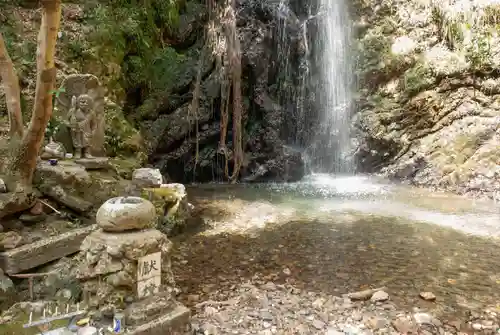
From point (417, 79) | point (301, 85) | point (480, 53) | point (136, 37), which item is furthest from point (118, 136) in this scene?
point (480, 53)

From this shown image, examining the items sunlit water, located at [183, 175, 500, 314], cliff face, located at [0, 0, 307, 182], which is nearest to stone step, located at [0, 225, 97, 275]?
sunlit water, located at [183, 175, 500, 314]

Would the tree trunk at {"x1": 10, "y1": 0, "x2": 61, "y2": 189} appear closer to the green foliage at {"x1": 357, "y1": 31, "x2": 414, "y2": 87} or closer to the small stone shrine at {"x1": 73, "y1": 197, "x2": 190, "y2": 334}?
the small stone shrine at {"x1": 73, "y1": 197, "x2": 190, "y2": 334}

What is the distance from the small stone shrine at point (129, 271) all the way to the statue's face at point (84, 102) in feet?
13.8

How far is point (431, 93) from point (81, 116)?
38.1 ft

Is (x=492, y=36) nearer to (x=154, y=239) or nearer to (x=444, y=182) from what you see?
(x=444, y=182)

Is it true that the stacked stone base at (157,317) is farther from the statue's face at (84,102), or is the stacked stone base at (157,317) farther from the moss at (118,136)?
the moss at (118,136)

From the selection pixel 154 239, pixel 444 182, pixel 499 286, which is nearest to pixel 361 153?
pixel 444 182

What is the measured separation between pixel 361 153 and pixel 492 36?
575 cm

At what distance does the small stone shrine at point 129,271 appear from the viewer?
2.95 meters

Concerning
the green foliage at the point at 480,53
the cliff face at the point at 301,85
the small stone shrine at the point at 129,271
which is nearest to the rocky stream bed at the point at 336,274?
the small stone shrine at the point at 129,271

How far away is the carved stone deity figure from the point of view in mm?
6656

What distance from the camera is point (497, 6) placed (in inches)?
470

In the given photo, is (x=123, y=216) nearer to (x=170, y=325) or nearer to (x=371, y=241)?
(x=170, y=325)

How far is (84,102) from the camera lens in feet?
21.8
